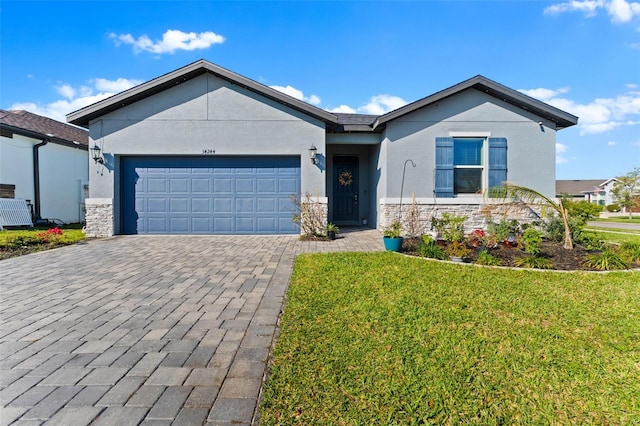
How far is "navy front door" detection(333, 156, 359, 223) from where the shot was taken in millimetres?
12891

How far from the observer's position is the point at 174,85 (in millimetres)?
9977

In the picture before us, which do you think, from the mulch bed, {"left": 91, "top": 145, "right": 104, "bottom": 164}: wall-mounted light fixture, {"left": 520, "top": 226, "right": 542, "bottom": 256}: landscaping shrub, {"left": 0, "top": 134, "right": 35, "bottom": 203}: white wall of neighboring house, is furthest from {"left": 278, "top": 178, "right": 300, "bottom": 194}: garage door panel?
{"left": 0, "top": 134, "right": 35, "bottom": 203}: white wall of neighboring house

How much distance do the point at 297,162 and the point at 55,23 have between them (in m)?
7.17

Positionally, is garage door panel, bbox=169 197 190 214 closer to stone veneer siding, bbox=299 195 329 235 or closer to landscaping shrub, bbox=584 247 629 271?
stone veneer siding, bbox=299 195 329 235

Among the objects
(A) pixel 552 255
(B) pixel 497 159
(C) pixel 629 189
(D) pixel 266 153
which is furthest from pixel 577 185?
(D) pixel 266 153

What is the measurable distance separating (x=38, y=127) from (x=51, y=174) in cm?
217

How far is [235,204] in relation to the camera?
1043 cm

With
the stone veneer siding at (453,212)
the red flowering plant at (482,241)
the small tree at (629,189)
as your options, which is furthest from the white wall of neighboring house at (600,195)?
the red flowering plant at (482,241)

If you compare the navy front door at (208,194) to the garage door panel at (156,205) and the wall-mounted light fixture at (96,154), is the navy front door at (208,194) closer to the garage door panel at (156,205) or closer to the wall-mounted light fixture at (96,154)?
the garage door panel at (156,205)

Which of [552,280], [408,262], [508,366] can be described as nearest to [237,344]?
[508,366]

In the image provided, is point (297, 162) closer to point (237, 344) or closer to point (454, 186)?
point (454, 186)

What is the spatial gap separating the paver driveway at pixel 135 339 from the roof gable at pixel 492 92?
21.4 feet

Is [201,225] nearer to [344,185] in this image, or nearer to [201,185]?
[201,185]

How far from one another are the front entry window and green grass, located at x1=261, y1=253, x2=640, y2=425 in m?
6.02
